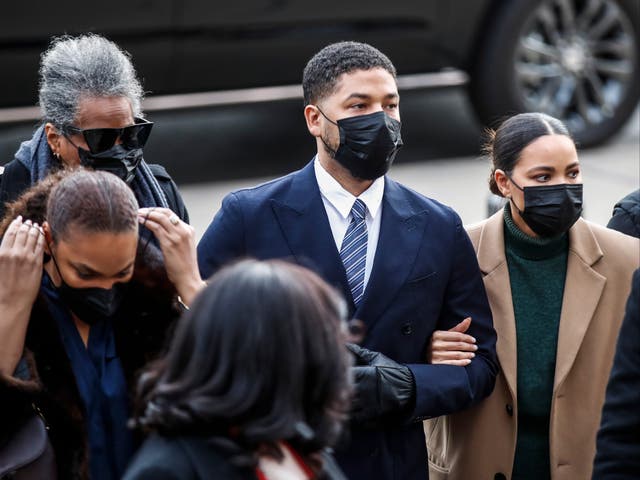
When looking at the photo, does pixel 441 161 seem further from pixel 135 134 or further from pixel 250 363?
pixel 250 363

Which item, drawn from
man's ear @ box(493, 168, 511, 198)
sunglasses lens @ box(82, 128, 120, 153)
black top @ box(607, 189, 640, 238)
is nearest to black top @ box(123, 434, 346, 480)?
sunglasses lens @ box(82, 128, 120, 153)

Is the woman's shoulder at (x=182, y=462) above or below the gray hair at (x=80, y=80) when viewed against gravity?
below

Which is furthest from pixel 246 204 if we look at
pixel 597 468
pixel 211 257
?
pixel 597 468

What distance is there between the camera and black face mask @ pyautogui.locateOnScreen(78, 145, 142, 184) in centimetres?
345

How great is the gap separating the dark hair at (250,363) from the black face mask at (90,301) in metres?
0.64

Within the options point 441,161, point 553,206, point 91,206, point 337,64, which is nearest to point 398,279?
point 553,206

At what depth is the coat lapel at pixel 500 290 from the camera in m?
3.47

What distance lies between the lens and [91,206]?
2809 millimetres

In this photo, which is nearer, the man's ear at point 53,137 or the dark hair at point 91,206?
the dark hair at point 91,206

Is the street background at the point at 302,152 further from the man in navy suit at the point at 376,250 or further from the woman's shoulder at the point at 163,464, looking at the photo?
the woman's shoulder at the point at 163,464

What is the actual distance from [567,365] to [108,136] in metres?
1.42

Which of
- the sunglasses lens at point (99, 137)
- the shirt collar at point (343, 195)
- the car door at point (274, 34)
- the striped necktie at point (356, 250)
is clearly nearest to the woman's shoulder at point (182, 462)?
the striped necktie at point (356, 250)

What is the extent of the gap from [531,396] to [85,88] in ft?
4.99

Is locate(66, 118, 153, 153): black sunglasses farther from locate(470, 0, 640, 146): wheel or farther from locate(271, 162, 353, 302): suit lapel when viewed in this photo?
locate(470, 0, 640, 146): wheel
